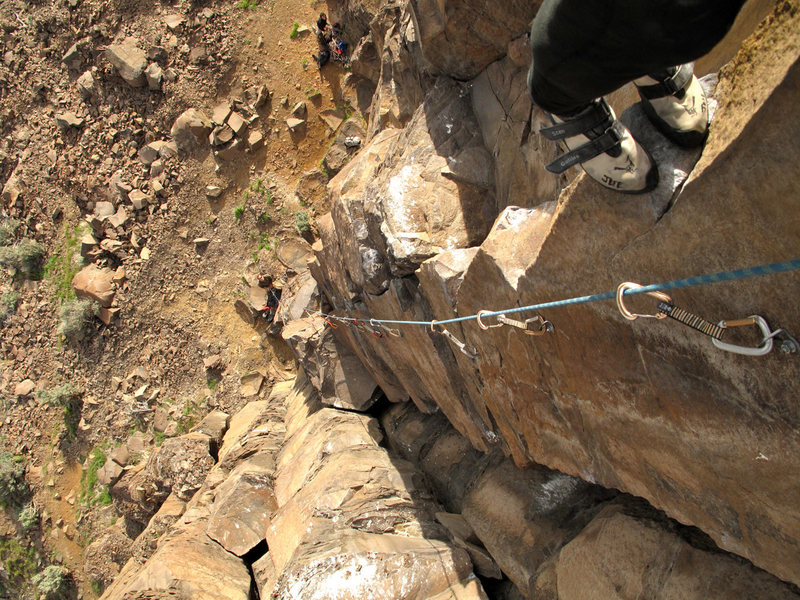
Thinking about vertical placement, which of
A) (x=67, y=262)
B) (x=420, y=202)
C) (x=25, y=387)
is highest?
(x=67, y=262)

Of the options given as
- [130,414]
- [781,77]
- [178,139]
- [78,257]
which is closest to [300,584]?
[781,77]

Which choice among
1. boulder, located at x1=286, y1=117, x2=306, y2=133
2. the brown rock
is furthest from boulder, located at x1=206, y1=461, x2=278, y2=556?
the brown rock

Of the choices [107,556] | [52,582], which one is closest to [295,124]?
[107,556]

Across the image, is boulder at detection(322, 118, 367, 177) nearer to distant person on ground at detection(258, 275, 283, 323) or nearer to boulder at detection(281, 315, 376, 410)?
distant person on ground at detection(258, 275, 283, 323)

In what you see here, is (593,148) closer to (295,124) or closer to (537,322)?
(537,322)

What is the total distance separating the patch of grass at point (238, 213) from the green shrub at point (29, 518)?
8948 mm

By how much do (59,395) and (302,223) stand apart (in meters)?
7.71

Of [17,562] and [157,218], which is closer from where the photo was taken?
Answer: [157,218]

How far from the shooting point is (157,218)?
12.9 metres

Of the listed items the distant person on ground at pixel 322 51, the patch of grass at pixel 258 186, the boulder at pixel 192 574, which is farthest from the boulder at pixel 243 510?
the distant person on ground at pixel 322 51

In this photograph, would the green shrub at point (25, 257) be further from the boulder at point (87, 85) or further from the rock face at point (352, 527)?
the rock face at point (352, 527)

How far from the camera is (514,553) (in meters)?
5.06

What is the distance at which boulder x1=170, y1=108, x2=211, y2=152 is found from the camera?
1250 cm

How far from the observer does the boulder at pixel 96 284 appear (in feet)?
42.4
